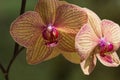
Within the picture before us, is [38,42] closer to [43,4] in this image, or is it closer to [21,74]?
[43,4]

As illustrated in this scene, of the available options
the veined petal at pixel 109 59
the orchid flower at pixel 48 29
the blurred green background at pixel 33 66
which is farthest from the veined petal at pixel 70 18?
the blurred green background at pixel 33 66

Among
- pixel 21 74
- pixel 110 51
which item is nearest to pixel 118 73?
pixel 21 74

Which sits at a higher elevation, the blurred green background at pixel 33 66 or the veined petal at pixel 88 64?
A: the veined petal at pixel 88 64

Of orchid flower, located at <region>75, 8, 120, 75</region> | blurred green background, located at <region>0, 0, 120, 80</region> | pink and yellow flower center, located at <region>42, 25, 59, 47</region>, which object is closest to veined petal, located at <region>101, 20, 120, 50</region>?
A: orchid flower, located at <region>75, 8, 120, 75</region>

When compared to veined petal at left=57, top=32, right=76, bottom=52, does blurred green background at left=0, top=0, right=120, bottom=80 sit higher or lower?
lower

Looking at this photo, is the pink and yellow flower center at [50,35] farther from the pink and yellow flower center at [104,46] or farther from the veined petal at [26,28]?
the pink and yellow flower center at [104,46]

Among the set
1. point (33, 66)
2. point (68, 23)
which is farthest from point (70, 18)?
point (33, 66)

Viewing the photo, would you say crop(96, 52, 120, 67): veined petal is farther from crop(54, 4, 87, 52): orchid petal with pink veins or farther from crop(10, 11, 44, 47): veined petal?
crop(10, 11, 44, 47): veined petal
